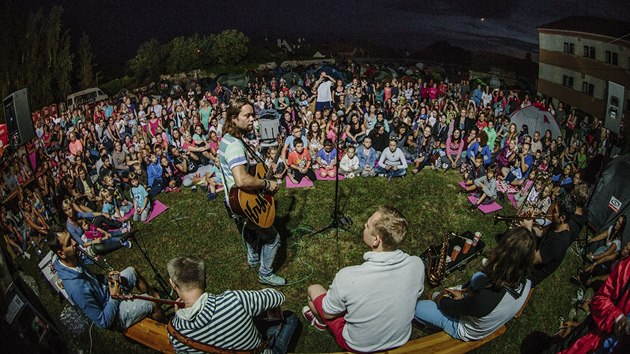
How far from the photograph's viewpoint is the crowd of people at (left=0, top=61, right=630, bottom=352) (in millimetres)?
2695

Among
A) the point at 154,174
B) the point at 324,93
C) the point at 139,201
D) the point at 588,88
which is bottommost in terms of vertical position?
the point at 139,201

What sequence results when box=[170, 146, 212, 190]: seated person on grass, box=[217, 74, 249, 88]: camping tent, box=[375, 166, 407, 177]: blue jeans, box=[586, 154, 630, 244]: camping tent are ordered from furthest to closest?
box=[375, 166, 407, 177]: blue jeans → box=[170, 146, 212, 190]: seated person on grass → box=[217, 74, 249, 88]: camping tent → box=[586, 154, 630, 244]: camping tent

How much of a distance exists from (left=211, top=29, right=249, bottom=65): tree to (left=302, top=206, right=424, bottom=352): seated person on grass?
409 cm

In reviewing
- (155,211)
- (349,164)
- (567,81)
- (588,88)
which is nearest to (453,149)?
(349,164)

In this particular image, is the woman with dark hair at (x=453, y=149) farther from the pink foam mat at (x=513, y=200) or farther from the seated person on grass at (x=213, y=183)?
the seated person on grass at (x=213, y=183)

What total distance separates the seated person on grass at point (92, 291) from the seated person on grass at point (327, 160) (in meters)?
5.12

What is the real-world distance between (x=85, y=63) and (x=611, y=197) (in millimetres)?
6623

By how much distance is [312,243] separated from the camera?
Answer: 5570 mm

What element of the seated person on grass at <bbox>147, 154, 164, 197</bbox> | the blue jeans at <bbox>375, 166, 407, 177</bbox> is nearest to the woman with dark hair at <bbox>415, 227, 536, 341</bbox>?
the blue jeans at <bbox>375, 166, 407, 177</bbox>

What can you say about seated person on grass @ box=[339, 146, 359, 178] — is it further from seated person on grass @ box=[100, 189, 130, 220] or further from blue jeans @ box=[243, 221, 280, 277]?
seated person on grass @ box=[100, 189, 130, 220]

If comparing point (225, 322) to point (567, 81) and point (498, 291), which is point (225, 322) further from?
point (567, 81)

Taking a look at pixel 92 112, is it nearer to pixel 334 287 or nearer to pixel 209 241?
pixel 209 241

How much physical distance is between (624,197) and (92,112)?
23.4 ft

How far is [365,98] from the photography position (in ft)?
36.0
